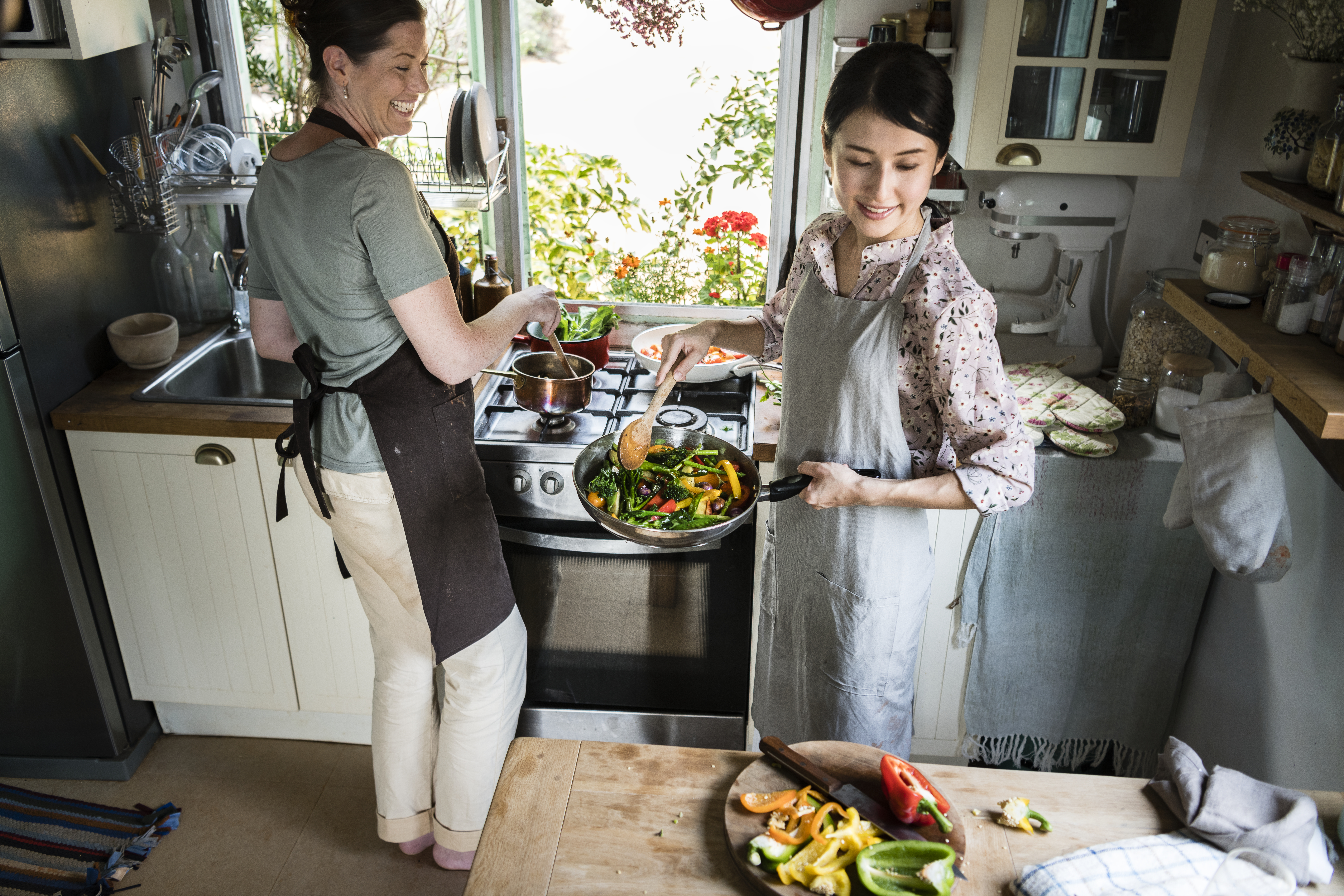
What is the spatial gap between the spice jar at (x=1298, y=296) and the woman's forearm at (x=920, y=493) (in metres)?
0.66

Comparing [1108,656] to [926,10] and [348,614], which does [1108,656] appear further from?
[348,614]

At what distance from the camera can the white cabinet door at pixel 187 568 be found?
6.79ft

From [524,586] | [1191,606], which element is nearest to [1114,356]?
[1191,606]

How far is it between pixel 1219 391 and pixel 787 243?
3.75ft

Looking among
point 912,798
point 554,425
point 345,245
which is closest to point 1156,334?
point 554,425

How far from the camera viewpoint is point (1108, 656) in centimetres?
209

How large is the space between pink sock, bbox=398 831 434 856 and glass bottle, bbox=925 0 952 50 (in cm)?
204

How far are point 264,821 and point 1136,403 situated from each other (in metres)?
2.16

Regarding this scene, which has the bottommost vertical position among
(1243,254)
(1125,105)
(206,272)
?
(206,272)

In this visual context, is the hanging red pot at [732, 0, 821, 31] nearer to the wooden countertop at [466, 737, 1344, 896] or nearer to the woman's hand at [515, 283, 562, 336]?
the woman's hand at [515, 283, 562, 336]

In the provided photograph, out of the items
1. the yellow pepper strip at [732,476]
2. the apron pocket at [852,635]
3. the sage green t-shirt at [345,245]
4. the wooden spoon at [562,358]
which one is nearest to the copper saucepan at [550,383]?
the wooden spoon at [562,358]

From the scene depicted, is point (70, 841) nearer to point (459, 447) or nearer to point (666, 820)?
point (459, 447)

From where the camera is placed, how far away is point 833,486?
1361 mm

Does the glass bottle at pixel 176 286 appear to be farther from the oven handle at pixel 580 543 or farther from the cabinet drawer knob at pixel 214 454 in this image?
the oven handle at pixel 580 543
